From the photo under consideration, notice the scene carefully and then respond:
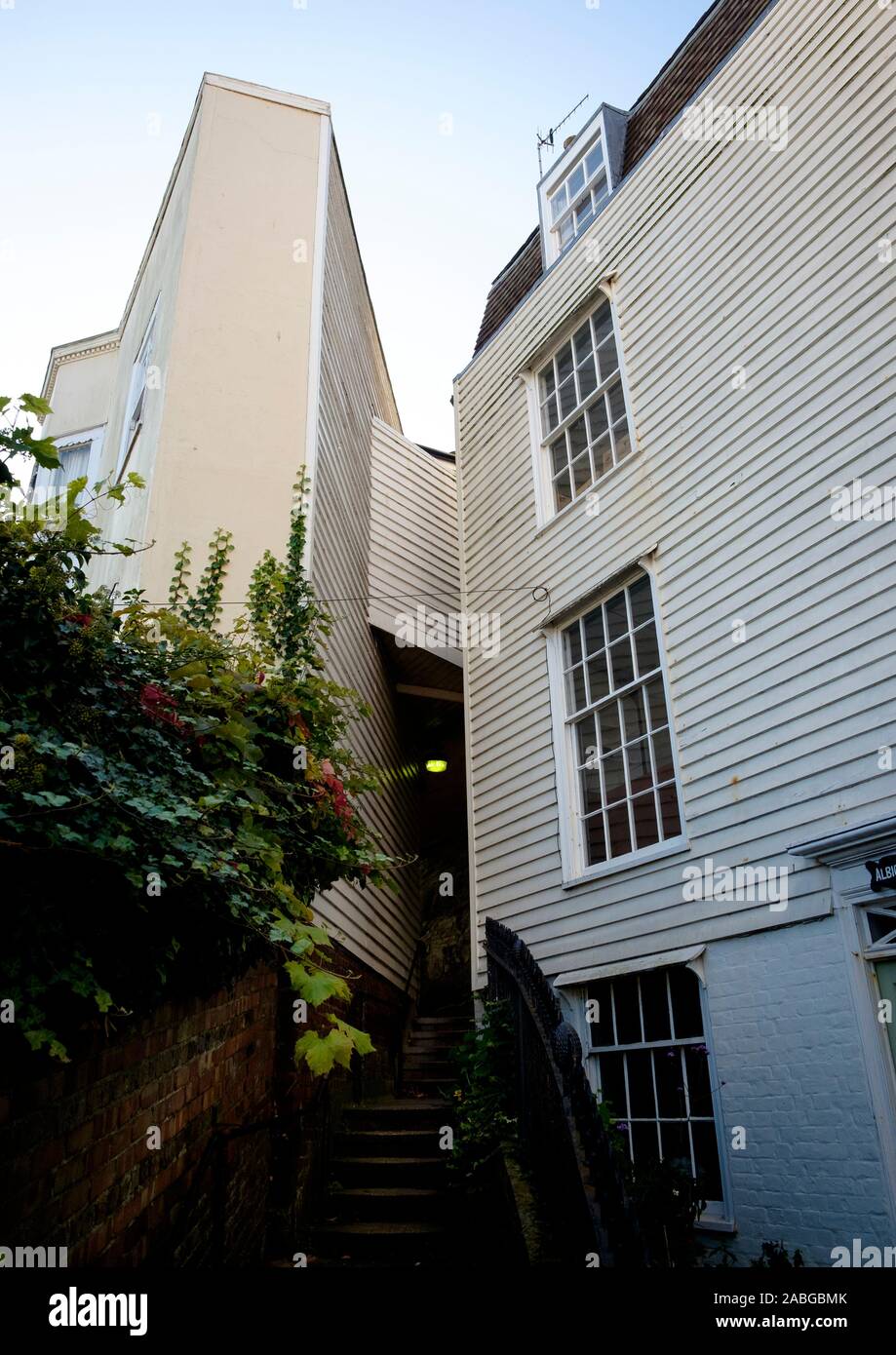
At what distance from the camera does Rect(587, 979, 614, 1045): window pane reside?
269 inches

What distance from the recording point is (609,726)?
24.9 ft

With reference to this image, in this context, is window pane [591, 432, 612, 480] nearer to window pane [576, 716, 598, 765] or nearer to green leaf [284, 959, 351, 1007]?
window pane [576, 716, 598, 765]

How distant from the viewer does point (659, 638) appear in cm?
703

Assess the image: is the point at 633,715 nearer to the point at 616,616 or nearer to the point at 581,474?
the point at 616,616

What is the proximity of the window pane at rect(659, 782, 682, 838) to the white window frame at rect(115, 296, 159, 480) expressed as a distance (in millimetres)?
6386

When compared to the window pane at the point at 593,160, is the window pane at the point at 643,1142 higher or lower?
lower

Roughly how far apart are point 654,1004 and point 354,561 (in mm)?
5462

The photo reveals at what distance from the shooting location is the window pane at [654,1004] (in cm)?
636

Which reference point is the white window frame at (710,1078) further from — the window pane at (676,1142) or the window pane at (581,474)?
the window pane at (581,474)

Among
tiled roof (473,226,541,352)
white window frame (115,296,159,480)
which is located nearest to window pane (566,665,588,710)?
tiled roof (473,226,541,352)

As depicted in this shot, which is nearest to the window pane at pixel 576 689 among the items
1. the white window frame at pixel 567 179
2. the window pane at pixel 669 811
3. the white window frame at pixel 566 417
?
the window pane at pixel 669 811

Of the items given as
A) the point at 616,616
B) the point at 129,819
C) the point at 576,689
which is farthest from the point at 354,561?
the point at 129,819

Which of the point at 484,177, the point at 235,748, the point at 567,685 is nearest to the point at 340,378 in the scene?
the point at 484,177

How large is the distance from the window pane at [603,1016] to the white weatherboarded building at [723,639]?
0.10 ft
